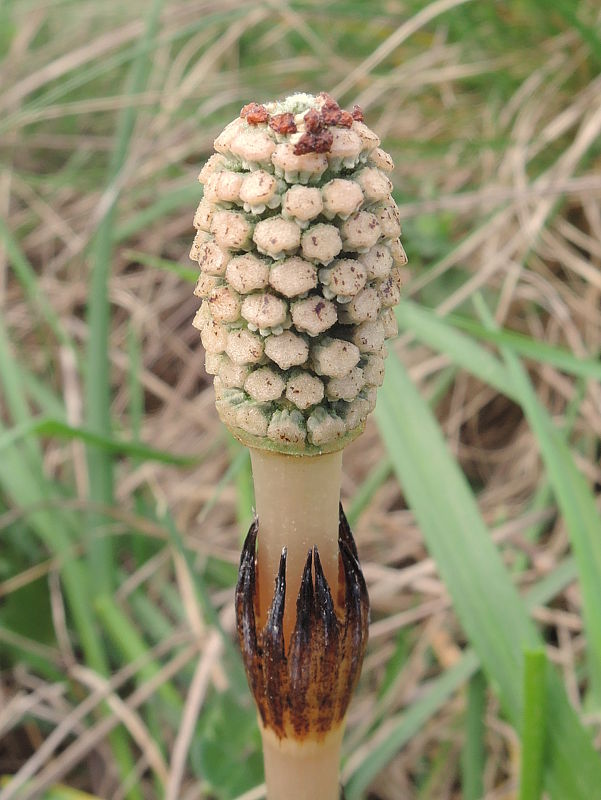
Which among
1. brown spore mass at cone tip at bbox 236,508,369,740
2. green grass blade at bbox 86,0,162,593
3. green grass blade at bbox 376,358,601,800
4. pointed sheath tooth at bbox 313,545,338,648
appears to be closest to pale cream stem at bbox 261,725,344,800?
brown spore mass at cone tip at bbox 236,508,369,740

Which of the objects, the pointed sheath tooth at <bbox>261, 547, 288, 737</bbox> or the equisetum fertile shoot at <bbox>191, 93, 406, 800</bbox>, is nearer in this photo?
the equisetum fertile shoot at <bbox>191, 93, 406, 800</bbox>

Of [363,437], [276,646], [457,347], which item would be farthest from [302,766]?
[363,437]

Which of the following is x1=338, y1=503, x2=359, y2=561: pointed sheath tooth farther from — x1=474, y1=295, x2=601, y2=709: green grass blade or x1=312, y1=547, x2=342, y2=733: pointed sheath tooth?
x1=474, y1=295, x2=601, y2=709: green grass blade

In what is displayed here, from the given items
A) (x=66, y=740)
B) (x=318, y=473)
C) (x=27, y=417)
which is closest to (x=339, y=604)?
(x=318, y=473)

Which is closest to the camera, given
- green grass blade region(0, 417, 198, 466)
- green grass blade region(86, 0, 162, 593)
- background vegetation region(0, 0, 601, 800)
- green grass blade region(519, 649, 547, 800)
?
green grass blade region(519, 649, 547, 800)

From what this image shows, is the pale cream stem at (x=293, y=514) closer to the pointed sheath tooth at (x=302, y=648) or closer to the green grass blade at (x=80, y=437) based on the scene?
the pointed sheath tooth at (x=302, y=648)

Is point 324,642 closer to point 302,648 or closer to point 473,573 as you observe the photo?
point 302,648

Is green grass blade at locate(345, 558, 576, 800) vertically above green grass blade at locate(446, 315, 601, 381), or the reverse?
green grass blade at locate(446, 315, 601, 381)
